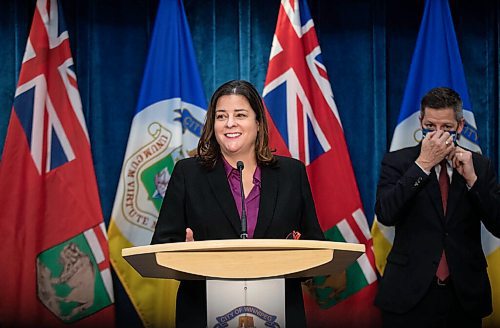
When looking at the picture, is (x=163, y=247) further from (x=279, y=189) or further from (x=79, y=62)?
(x=79, y=62)

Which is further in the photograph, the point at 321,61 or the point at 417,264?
the point at 321,61

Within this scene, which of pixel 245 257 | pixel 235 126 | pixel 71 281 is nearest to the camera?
pixel 245 257

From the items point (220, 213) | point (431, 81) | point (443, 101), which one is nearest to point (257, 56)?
point (431, 81)

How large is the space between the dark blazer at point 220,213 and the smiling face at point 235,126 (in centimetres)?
8

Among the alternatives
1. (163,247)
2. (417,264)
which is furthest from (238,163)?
(417,264)

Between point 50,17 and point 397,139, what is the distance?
197 cm

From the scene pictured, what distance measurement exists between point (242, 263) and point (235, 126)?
74cm

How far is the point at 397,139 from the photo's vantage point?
3.98 metres

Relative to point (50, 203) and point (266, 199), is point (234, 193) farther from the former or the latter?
Answer: point (50, 203)

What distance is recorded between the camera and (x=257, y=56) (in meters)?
4.24

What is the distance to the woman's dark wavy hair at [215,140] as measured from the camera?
95.1 inches

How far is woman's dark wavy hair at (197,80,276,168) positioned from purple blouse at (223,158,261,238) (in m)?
0.04

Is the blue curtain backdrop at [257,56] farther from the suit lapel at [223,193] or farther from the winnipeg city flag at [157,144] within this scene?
the suit lapel at [223,193]

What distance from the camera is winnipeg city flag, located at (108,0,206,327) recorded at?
12.8ft
